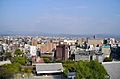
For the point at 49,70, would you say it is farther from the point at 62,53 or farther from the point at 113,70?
the point at 62,53

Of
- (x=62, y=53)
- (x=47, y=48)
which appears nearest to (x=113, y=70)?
(x=62, y=53)

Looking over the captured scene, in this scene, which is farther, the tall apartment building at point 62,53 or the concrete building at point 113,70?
the tall apartment building at point 62,53

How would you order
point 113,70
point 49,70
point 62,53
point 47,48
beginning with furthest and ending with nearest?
point 47,48 → point 62,53 → point 49,70 → point 113,70

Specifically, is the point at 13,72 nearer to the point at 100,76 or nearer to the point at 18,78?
the point at 18,78

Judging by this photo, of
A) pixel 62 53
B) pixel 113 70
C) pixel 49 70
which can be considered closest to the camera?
pixel 113 70

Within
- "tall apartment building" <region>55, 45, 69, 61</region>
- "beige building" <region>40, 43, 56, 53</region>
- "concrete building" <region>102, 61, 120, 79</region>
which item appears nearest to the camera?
"concrete building" <region>102, 61, 120, 79</region>

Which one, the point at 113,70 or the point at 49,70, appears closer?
the point at 113,70

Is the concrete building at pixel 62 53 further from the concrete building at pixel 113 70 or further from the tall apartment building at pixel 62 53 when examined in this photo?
the concrete building at pixel 113 70

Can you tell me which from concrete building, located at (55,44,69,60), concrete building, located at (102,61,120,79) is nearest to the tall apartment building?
concrete building, located at (55,44,69,60)

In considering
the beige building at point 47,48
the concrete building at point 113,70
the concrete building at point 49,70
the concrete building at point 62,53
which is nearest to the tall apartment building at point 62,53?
the concrete building at point 62,53

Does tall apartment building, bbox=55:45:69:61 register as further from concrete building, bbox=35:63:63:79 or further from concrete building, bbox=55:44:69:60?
concrete building, bbox=35:63:63:79

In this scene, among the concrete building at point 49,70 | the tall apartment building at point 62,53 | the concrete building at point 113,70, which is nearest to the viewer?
the concrete building at point 113,70

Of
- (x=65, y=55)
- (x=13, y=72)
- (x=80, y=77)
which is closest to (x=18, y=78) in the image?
(x=13, y=72)
